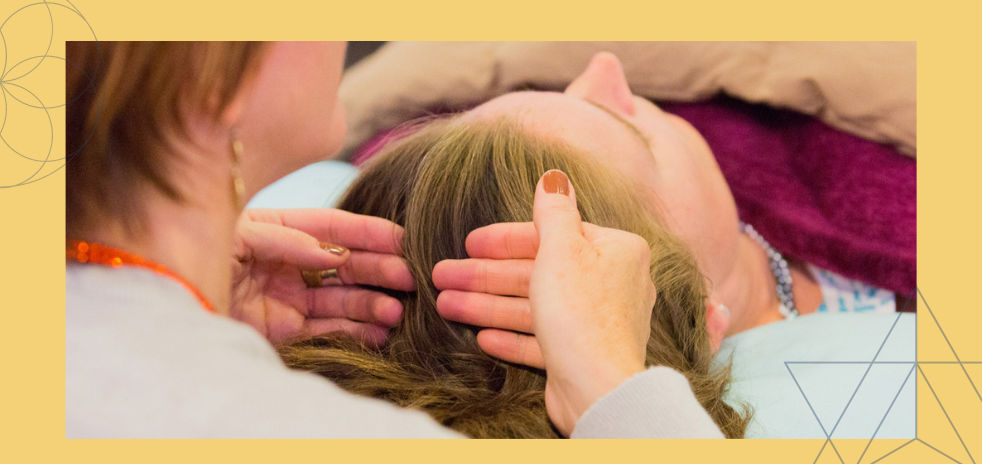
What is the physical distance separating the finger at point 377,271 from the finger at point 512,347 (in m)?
0.11

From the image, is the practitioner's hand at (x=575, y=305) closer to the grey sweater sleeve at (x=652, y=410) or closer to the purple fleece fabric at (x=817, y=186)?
the grey sweater sleeve at (x=652, y=410)

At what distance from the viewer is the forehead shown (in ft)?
2.50

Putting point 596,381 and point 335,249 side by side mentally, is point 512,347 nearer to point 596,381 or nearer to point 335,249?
point 596,381

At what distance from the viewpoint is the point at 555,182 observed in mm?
687

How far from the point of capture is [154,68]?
26.0 inches

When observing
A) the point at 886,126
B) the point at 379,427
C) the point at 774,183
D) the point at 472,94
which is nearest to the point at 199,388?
the point at 379,427

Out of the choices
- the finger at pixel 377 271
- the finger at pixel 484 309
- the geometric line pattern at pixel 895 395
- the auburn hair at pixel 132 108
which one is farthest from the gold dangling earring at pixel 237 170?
the geometric line pattern at pixel 895 395

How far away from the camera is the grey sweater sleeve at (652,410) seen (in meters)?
0.56

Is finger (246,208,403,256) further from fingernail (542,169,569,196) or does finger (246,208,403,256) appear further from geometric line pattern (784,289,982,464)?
geometric line pattern (784,289,982,464)

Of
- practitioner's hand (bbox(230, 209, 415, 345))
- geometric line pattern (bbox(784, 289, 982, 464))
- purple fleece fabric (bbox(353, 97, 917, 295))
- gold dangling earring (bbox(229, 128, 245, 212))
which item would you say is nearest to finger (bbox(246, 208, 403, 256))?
practitioner's hand (bbox(230, 209, 415, 345))

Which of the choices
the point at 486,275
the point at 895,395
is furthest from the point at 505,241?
the point at 895,395

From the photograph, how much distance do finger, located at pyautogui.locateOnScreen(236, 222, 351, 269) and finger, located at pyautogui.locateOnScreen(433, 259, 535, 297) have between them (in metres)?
0.17

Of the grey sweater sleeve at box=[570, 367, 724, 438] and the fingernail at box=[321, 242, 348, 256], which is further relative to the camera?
the fingernail at box=[321, 242, 348, 256]

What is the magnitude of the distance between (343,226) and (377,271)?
8cm
